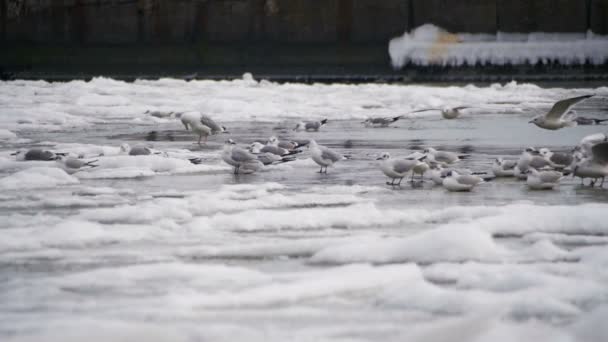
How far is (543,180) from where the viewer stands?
25.2 ft

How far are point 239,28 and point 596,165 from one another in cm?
1683

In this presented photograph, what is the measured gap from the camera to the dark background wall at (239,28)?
909 inches

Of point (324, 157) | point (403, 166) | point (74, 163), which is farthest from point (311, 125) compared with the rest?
point (403, 166)

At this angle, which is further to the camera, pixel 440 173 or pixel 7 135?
pixel 7 135

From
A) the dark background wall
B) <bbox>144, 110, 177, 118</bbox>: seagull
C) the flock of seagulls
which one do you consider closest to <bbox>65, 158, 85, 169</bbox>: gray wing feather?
the flock of seagulls

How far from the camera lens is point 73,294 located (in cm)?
452

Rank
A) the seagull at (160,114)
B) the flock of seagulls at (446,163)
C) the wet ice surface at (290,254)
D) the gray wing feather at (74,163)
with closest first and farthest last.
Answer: the wet ice surface at (290,254) < the flock of seagulls at (446,163) < the gray wing feather at (74,163) < the seagull at (160,114)

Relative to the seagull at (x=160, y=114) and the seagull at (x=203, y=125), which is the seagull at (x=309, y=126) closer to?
the seagull at (x=203, y=125)

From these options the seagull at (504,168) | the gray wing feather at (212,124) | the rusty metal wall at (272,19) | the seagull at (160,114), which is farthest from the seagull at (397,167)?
the rusty metal wall at (272,19)

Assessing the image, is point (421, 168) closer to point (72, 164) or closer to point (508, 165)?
point (508, 165)

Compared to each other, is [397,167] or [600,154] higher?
[600,154]

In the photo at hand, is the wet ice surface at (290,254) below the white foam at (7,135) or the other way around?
the other way around

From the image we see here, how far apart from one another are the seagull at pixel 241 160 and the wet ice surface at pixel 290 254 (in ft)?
0.44

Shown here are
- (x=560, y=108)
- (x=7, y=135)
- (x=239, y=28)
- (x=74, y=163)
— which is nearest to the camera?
(x=74, y=163)
